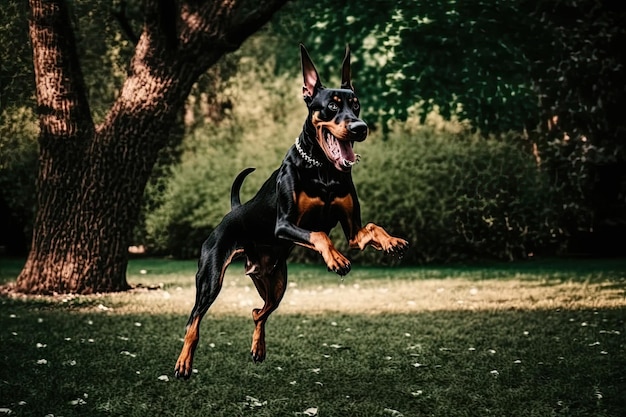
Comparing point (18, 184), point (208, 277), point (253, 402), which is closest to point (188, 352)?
point (208, 277)

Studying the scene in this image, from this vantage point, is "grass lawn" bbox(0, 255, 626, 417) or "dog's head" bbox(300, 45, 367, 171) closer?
"dog's head" bbox(300, 45, 367, 171)

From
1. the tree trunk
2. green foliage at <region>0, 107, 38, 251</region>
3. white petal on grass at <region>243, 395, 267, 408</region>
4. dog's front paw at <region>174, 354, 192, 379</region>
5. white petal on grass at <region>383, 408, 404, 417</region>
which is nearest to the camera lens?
dog's front paw at <region>174, 354, 192, 379</region>

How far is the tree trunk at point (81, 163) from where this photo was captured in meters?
11.8

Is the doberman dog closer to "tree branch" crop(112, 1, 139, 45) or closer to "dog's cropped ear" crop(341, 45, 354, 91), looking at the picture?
"dog's cropped ear" crop(341, 45, 354, 91)

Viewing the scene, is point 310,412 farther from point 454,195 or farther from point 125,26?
point 454,195

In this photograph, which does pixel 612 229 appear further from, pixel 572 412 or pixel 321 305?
pixel 572 412

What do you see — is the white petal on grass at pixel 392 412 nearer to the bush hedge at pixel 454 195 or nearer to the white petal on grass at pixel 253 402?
the white petal on grass at pixel 253 402

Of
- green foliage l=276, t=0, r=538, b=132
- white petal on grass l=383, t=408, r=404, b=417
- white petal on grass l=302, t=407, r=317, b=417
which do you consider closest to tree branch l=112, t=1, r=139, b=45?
green foliage l=276, t=0, r=538, b=132

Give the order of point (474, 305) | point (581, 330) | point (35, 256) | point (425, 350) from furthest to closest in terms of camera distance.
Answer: point (35, 256) → point (474, 305) → point (581, 330) → point (425, 350)

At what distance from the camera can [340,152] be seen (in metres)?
2.22

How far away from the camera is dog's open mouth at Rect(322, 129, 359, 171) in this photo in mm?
2203

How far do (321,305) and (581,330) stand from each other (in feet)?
13.0

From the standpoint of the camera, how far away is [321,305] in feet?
41.2

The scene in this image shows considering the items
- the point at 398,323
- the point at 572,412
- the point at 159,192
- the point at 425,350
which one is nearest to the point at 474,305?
A: the point at 398,323
